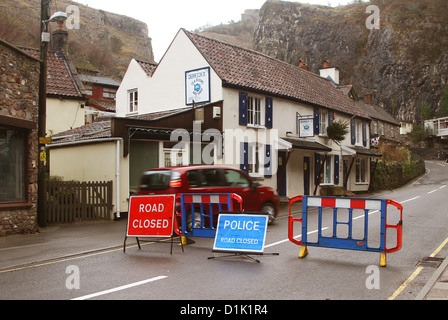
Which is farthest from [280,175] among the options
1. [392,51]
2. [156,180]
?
[392,51]

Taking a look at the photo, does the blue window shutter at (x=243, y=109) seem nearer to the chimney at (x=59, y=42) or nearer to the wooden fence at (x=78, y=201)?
the wooden fence at (x=78, y=201)

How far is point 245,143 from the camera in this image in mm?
21016

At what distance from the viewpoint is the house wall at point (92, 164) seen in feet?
53.2

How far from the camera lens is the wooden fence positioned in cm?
1448

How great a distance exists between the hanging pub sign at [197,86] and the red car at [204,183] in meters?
8.26

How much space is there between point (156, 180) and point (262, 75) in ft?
44.9

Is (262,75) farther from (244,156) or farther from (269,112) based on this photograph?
(244,156)

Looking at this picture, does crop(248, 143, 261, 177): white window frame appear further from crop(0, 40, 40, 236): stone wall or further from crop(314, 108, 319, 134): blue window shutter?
crop(0, 40, 40, 236): stone wall

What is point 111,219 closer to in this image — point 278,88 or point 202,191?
point 202,191

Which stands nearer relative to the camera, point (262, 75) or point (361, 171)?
point (262, 75)

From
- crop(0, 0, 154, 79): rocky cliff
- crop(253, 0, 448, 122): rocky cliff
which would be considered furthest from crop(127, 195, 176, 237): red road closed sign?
crop(253, 0, 448, 122): rocky cliff

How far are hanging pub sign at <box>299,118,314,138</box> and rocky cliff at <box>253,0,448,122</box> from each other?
2449 inches

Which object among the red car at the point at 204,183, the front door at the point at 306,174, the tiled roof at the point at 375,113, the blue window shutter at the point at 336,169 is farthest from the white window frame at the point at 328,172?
the tiled roof at the point at 375,113

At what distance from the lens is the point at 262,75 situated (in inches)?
938
